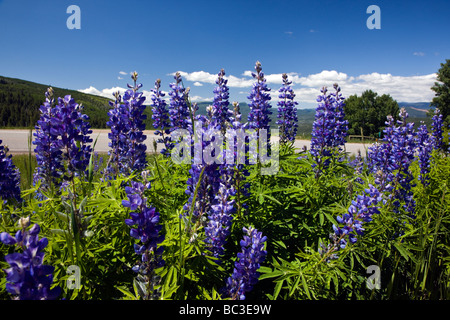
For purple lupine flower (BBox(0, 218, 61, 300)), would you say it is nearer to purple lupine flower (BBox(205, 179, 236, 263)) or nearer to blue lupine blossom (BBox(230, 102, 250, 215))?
purple lupine flower (BBox(205, 179, 236, 263))

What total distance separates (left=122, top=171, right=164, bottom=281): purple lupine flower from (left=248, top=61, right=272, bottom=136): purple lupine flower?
2.43 meters

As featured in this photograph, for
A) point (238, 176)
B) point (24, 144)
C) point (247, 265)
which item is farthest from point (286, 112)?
point (24, 144)

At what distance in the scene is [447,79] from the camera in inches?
2025

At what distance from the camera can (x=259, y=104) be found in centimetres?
398

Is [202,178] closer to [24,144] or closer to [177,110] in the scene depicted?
[177,110]

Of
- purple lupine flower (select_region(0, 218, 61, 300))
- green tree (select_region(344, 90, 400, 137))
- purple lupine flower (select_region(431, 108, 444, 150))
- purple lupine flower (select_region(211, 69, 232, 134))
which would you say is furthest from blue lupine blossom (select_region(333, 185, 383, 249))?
green tree (select_region(344, 90, 400, 137))

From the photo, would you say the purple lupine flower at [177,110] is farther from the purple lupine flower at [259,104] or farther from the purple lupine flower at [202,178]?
the purple lupine flower at [202,178]

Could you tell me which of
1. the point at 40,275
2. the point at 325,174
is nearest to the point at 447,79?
the point at 325,174

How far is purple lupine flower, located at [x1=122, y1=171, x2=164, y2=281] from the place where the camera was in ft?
5.21

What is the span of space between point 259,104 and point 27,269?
133 inches
